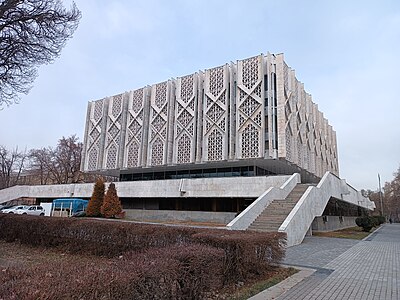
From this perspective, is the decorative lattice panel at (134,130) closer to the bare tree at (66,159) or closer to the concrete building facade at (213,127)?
the concrete building facade at (213,127)

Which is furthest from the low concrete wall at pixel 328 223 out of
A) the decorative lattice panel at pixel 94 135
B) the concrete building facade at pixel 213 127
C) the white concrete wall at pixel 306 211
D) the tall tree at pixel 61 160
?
the tall tree at pixel 61 160

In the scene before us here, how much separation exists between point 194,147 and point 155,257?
27.7m

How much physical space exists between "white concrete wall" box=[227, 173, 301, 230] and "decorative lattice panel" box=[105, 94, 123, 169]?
959 inches

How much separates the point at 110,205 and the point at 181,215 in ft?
21.7

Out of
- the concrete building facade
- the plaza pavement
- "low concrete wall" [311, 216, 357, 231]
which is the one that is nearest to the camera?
the plaza pavement

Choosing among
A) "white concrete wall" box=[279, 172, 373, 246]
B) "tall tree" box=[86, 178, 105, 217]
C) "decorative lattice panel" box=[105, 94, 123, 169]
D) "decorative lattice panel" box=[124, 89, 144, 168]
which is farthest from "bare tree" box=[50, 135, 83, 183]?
"white concrete wall" box=[279, 172, 373, 246]

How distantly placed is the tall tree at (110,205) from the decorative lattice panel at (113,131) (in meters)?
10.8

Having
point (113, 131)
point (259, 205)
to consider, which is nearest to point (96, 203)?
point (113, 131)

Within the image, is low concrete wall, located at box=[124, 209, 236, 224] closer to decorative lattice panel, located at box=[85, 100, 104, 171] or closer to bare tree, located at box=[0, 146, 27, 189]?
decorative lattice panel, located at box=[85, 100, 104, 171]

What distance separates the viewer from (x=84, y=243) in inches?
430

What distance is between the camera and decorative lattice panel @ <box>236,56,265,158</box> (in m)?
28.9

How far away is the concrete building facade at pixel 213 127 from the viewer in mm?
29312

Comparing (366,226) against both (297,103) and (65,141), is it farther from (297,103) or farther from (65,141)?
(65,141)

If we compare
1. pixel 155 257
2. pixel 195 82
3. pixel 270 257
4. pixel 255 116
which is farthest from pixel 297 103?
pixel 155 257
